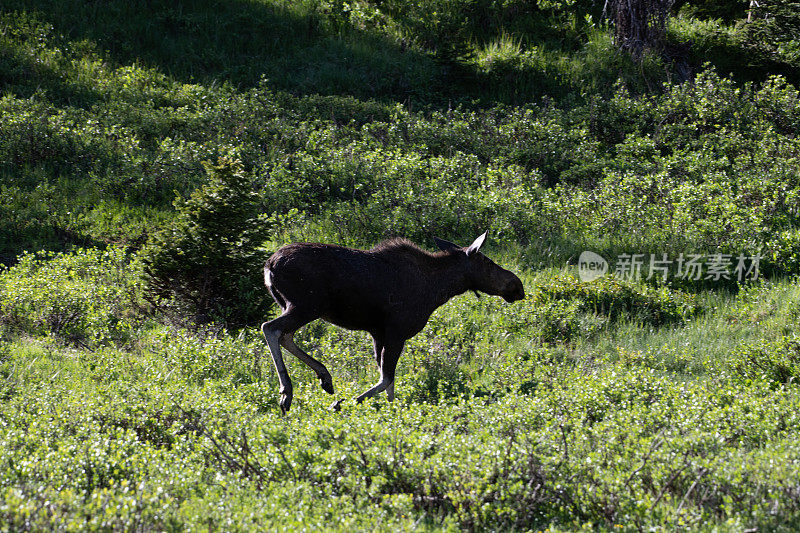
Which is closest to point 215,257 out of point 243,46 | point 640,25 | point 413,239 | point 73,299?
point 73,299

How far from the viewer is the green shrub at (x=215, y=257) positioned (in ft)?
35.1

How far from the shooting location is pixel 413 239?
15.0 m

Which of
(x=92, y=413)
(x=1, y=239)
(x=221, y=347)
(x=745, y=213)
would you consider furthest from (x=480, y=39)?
(x=92, y=413)

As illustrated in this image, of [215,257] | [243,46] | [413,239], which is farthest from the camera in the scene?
[243,46]

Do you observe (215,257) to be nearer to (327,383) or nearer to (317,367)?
(317,367)

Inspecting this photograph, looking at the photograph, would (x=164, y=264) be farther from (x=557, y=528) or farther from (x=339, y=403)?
(x=557, y=528)

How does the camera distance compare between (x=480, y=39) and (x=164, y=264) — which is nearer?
(x=164, y=264)

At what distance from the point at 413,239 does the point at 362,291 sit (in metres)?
6.34

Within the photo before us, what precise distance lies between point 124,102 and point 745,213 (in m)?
14.8

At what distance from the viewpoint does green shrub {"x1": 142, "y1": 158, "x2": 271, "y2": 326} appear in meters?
10.7

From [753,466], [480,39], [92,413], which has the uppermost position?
[480,39]

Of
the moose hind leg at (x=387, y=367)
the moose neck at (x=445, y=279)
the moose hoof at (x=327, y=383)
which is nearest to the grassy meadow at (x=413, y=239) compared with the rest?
the moose hoof at (x=327, y=383)

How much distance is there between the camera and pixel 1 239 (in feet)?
46.6

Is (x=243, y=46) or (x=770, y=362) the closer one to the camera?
(x=770, y=362)
